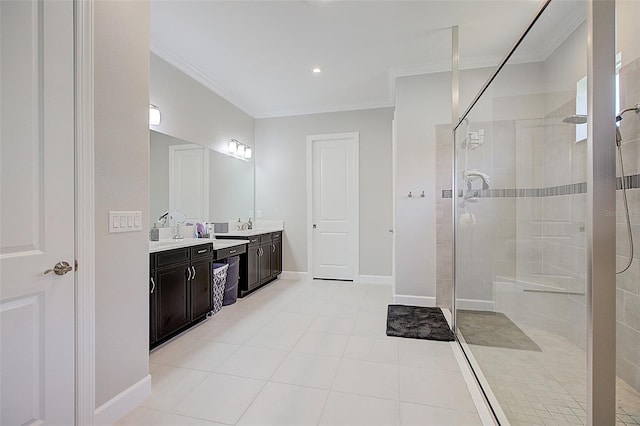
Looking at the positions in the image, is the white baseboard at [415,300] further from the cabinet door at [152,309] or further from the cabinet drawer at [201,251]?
the cabinet door at [152,309]

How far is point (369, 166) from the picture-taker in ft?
14.9

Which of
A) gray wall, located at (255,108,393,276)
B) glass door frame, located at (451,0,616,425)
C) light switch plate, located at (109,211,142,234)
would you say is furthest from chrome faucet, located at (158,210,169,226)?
glass door frame, located at (451,0,616,425)

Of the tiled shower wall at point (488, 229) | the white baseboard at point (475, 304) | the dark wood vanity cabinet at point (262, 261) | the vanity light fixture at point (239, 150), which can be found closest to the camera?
the tiled shower wall at point (488, 229)

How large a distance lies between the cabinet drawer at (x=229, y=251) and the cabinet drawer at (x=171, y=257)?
1.90ft

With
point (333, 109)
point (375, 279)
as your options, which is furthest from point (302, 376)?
point (333, 109)

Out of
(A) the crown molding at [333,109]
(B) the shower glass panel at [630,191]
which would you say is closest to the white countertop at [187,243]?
(A) the crown molding at [333,109]

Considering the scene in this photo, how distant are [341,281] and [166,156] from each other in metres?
3.02

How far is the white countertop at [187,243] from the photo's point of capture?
2379 mm

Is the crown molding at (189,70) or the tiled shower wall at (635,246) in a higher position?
the crown molding at (189,70)

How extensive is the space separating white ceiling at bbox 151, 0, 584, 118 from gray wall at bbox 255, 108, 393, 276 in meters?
0.69

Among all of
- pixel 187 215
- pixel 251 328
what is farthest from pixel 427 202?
pixel 187 215

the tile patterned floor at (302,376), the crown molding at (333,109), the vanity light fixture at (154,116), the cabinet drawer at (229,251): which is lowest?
the tile patterned floor at (302,376)

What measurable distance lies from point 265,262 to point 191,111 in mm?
2224

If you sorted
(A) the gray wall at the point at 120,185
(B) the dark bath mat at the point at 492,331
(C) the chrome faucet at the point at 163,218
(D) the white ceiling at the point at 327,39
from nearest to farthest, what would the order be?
(A) the gray wall at the point at 120,185 < (B) the dark bath mat at the point at 492,331 < (D) the white ceiling at the point at 327,39 < (C) the chrome faucet at the point at 163,218
